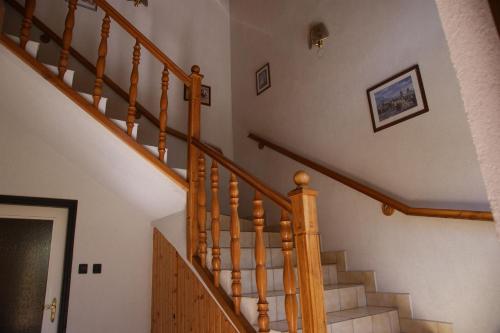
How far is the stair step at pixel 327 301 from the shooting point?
76.7 inches

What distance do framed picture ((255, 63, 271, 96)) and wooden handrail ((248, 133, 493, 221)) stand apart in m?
0.86

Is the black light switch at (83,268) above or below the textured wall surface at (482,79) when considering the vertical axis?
below

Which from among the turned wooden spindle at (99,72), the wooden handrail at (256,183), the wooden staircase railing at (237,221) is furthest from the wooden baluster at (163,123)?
the turned wooden spindle at (99,72)

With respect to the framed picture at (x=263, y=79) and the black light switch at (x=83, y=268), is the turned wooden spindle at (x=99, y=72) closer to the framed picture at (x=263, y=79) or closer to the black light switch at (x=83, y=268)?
the black light switch at (x=83, y=268)

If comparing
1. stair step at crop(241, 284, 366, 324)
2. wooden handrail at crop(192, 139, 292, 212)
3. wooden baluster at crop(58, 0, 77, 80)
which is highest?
wooden baluster at crop(58, 0, 77, 80)

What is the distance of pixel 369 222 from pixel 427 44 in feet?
4.51

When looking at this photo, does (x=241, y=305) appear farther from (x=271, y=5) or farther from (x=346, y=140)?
(x=271, y=5)

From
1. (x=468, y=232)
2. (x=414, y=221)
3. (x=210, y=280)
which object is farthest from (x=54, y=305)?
(x=468, y=232)

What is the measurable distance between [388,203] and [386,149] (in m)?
0.47

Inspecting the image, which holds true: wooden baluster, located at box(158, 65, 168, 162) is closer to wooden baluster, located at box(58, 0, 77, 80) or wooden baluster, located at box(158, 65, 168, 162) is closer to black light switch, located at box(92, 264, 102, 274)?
wooden baluster, located at box(58, 0, 77, 80)

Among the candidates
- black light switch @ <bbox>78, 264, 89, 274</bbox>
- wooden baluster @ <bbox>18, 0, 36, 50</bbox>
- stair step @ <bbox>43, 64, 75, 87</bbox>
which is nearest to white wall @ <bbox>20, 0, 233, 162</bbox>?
wooden baluster @ <bbox>18, 0, 36, 50</bbox>

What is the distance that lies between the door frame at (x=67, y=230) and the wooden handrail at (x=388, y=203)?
2.02 meters

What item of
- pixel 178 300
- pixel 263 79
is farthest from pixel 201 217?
pixel 263 79

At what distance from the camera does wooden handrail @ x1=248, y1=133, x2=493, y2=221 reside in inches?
79.6
